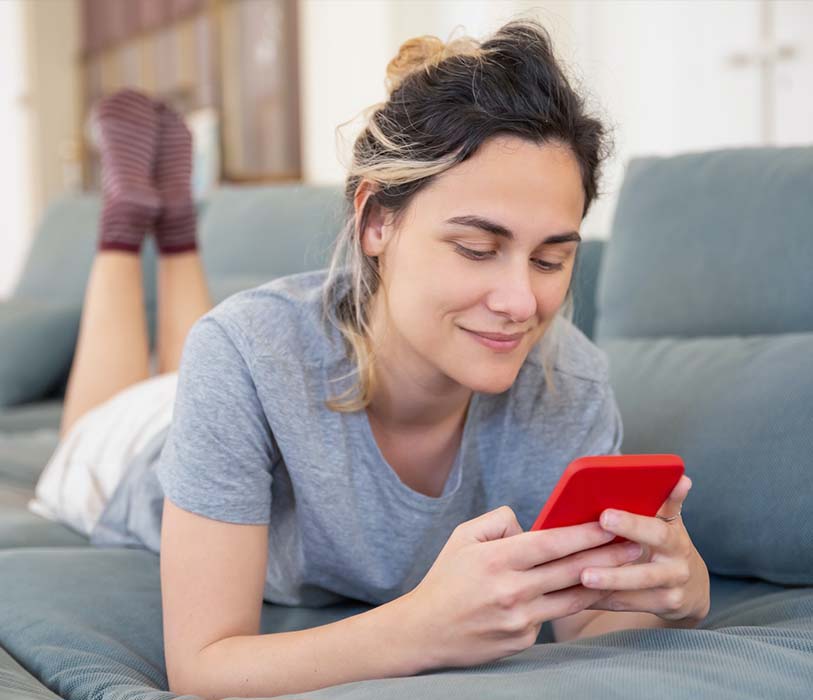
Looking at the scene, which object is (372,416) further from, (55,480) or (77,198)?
(77,198)

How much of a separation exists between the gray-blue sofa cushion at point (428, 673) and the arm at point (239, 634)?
0.03m

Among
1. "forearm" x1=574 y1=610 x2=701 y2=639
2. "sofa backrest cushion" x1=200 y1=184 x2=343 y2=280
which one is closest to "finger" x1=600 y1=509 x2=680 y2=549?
"forearm" x1=574 y1=610 x2=701 y2=639

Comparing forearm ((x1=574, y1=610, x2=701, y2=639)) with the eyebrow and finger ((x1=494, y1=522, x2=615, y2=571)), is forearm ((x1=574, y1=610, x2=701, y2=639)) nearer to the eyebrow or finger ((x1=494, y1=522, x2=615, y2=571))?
finger ((x1=494, y1=522, x2=615, y2=571))

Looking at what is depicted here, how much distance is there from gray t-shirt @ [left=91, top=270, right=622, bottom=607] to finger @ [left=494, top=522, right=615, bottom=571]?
0.31m

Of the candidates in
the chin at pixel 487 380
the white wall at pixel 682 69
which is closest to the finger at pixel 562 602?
the chin at pixel 487 380

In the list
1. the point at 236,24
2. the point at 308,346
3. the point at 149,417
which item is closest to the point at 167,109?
the point at 149,417

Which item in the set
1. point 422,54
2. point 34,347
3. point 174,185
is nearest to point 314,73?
point 34,347

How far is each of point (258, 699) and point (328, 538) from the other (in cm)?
31

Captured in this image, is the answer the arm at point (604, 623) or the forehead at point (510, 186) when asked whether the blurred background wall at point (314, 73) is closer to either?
the forehead at point (510, 186)

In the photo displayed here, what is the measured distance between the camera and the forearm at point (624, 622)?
39.3 inches

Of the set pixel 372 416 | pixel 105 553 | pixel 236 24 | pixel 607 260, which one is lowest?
pixel 105 553

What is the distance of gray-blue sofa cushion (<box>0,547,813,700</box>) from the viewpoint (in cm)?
80

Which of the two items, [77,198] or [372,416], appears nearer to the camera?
[372,416]

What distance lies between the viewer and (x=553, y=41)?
43.8 inches
